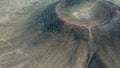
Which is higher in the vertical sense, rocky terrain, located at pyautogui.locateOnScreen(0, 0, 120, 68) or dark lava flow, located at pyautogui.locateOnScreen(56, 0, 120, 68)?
dark lava flow, located at pyautogui.locateOnScreen(56, 0, 120, 68)

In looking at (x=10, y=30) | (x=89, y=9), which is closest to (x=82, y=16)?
(x=89, y=9)

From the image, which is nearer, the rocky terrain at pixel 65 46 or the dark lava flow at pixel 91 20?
the rocky terrain at pixel 65 46

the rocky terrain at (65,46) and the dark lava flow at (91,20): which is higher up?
the dark lava flow at (91,20)

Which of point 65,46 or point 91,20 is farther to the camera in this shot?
point 91,20

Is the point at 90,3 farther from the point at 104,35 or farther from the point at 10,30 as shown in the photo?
the point at 10,30

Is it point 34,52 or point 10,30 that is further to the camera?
point 10,30

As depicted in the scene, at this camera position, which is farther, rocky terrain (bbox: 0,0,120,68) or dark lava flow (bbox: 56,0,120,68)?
dark lava flow (bbox: 56,0,120,68)

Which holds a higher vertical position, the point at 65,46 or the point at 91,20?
the point at 91,20

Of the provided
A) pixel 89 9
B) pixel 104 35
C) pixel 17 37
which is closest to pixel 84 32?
pixel 104 35

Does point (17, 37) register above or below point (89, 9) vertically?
below

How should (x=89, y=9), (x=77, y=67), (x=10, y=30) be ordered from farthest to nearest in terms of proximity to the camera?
(x=10, y=30) < (x=89, y=9) < (x=77, y=67)

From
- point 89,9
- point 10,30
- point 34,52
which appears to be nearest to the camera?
point 34,52
